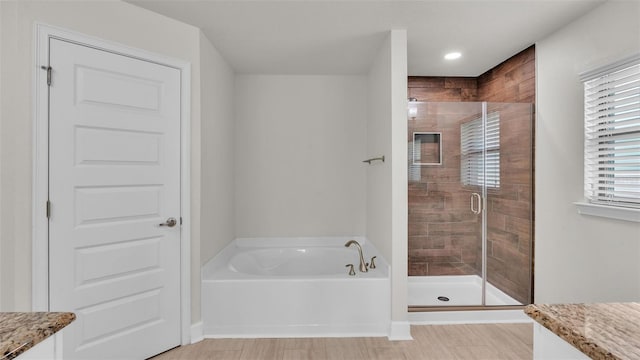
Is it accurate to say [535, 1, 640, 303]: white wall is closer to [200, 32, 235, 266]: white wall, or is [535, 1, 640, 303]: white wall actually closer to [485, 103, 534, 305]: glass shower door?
[485, 103, 534, 305]: glass shower door

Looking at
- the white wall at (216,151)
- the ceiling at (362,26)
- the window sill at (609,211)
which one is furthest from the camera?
the white wall at (216,151)

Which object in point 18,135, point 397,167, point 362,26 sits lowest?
point 397,167

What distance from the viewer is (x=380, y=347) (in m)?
2.28

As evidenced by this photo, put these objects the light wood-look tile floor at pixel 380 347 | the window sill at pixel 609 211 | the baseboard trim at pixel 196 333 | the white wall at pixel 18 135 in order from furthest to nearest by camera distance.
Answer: the baseboard trim at pixel 196 333 < the light wood-look tile floor at pixel 380 347 < the window sill at pixel 609 211 < the white wall at pixel 18 135

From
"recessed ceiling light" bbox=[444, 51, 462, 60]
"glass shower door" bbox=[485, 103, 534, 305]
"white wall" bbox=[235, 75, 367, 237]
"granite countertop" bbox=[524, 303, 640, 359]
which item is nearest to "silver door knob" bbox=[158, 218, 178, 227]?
"white wall" bbox=[235, 75, 367, 237]

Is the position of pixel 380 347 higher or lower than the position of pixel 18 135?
lower

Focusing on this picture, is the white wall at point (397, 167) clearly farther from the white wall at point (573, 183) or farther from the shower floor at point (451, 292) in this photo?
the white wall at point (573, 183)

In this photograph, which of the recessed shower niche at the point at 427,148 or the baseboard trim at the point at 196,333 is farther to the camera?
the recessed shower niche at the point at 427,148

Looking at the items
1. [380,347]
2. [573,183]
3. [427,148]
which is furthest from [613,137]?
[380,347]

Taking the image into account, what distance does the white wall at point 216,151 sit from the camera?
8.06 feet

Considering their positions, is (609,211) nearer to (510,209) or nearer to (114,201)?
(510,209)

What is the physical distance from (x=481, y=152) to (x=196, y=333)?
9.17ft

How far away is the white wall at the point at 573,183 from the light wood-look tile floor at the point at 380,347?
21.4 inches

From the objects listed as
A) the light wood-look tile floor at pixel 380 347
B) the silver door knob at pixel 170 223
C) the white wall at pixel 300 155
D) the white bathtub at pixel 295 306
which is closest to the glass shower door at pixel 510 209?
the light wood-look tile floor at pixel 380 347
